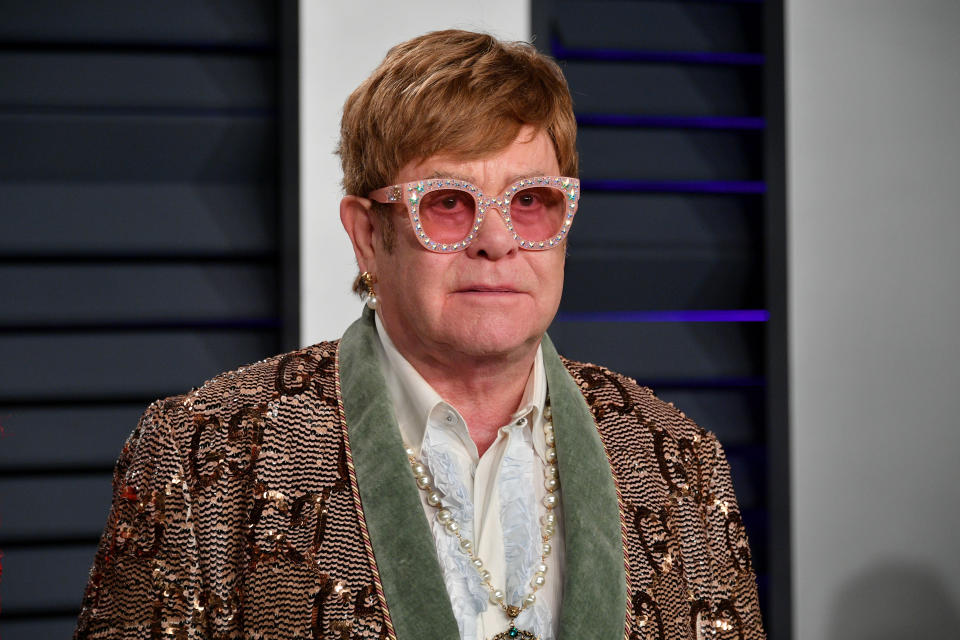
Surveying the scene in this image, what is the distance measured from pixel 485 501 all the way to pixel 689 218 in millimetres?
1787

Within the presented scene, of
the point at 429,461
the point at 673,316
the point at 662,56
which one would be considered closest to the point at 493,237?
the point at 429,461

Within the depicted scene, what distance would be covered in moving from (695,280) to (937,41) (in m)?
0.99

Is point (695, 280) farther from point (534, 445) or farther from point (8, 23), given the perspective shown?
point (8, 23)

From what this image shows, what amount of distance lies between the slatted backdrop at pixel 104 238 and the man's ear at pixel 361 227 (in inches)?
44.6

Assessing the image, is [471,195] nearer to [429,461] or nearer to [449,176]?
[449,176]

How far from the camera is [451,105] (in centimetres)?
129

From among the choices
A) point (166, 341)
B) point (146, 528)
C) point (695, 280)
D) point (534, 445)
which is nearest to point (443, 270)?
point (534, 445)

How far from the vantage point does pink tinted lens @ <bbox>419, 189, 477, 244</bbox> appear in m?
1.29

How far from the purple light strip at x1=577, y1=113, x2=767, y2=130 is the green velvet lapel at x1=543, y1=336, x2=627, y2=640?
5.15 feet

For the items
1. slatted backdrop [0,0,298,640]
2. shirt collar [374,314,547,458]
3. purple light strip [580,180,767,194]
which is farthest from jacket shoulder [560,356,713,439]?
purple light strip [580,180,767,194]

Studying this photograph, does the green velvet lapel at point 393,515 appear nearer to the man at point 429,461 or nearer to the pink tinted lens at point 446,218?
the man at point 429,461

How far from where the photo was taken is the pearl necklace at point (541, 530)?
1.27 meters

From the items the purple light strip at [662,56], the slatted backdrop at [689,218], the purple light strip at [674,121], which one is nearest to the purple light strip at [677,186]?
the slatted backdrop at [689,218]

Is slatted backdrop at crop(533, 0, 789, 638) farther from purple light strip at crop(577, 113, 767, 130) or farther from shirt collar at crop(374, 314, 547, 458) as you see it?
shirt collar at crop(374, 314, 547, 458)
